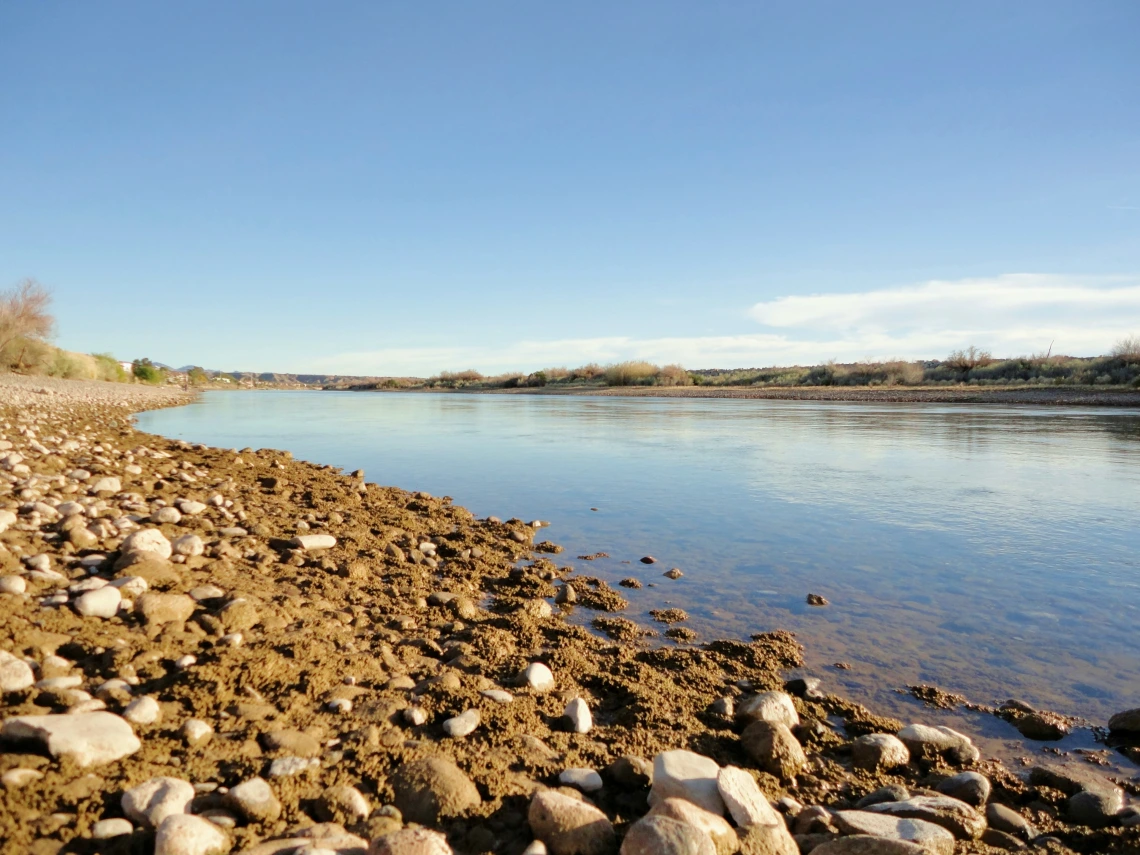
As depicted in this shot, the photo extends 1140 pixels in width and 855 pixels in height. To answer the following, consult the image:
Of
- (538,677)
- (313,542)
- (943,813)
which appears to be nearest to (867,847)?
(943,813)

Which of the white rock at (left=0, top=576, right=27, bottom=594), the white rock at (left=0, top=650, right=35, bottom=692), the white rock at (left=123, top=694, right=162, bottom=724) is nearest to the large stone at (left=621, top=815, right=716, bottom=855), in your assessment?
the white rock at (left=123, top=694, right=162, bottom=724)

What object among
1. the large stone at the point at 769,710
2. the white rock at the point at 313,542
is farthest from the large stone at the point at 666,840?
the white rock at the point at 313,542

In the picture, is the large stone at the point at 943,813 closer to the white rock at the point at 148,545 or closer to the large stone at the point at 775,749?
the large stone at the point at 775,749

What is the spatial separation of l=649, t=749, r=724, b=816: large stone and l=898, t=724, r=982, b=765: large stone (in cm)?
102

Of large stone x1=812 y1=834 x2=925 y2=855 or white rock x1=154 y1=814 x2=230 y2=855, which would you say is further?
large stone x1=812 y1=834 x2=925 y2=855

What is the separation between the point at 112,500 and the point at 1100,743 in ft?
22.4

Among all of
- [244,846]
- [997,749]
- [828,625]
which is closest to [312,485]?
[828,625]

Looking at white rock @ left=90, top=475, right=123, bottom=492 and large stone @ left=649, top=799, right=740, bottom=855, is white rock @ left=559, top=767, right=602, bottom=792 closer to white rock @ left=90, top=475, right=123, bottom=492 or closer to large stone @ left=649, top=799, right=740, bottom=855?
large stone @ left=649, top=799, right=740, bottom=855

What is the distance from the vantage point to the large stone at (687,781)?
208 centimetres

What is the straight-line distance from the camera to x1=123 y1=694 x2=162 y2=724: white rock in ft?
7.54

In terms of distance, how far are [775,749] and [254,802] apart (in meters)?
1.82

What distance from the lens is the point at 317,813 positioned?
193 cm

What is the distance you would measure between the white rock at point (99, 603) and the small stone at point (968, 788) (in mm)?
3695

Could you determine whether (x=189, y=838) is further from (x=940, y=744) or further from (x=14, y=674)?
(x=940, y=744)
